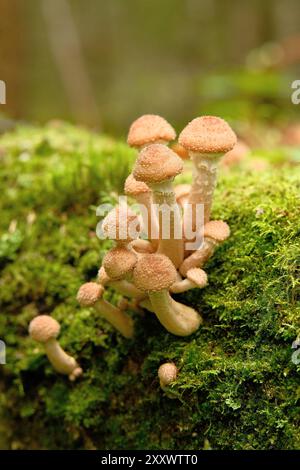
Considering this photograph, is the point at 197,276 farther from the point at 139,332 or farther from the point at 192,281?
the point at 139,332

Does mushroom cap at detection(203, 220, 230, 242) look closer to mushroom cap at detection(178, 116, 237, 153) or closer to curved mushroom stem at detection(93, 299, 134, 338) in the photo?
mushroom cap at detection(178, 116, 237, 153)

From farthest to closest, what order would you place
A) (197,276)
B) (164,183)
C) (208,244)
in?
(208,244), (197,276), (164,183)

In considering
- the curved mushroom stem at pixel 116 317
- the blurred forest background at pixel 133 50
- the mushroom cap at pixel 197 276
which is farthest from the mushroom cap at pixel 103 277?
the blurred forest background at pixel 133 50

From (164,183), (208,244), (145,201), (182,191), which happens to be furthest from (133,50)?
(164,183)

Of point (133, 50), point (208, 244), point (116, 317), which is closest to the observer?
point (208, 244)
